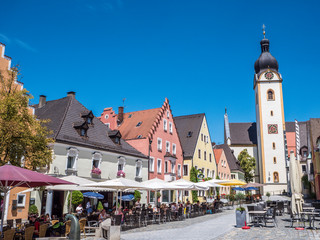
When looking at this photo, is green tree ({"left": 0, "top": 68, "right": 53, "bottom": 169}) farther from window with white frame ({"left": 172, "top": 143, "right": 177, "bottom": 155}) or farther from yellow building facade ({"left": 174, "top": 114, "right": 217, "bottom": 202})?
yellow building facade ({"left": 174, "top": 114, "right": 217, "bottom": 202})

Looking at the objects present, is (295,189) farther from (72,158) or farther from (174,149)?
(174,149)

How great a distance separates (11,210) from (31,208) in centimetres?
133

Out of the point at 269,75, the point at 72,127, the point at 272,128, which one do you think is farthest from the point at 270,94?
the point at 72,127

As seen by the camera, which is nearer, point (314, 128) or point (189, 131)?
point (314, 128)

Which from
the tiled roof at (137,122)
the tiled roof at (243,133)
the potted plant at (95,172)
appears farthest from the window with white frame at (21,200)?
the tiled roof at (243,133)

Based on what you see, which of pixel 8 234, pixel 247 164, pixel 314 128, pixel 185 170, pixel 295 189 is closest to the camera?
pixel 8 234

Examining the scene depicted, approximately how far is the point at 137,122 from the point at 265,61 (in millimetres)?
45904

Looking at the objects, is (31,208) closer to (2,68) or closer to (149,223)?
(149,223)

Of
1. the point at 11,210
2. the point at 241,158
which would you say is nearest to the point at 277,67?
the point at 241,158

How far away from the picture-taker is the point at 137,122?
3972cm

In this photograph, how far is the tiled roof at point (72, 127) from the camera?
2562 cm

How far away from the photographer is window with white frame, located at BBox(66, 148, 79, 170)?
25062 millimetres

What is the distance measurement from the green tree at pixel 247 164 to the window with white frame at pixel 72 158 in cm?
5714

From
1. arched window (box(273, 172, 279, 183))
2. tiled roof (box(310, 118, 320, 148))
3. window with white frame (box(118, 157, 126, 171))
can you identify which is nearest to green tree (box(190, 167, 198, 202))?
window with white frame (box(118, 157, 126, 171))
